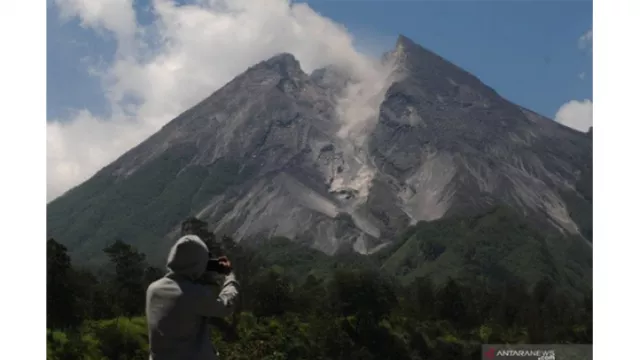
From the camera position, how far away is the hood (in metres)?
3.68

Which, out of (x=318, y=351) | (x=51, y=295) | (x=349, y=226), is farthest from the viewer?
(x=349, y=226)

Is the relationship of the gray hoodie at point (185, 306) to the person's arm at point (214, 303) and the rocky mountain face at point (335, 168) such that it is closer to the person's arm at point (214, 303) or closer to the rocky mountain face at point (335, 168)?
the person's arm at point (214, 303)

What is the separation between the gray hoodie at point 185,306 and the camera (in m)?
3.66

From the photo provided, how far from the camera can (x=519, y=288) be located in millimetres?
31844

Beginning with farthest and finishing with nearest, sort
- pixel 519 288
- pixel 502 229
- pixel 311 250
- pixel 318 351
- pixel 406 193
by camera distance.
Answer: pixel 406 193
pixel 502 229
pixel 311 250
pixel 519 288
pixel 318 351

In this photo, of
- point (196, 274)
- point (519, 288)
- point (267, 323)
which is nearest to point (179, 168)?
point (519, 288)

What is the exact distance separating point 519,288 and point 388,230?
21140 mm

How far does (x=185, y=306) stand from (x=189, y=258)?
0.71 ft

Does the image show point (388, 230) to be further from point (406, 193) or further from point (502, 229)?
point (502, 229)

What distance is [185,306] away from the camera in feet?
12.0

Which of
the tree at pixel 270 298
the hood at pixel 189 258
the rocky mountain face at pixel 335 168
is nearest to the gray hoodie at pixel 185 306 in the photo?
the hood at pixel 189 258

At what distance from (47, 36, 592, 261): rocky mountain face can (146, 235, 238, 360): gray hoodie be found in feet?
124

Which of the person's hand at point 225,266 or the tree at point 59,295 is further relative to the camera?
the tree at point 59,295

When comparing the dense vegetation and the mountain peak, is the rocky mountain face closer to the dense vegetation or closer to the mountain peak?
the mountain peak
